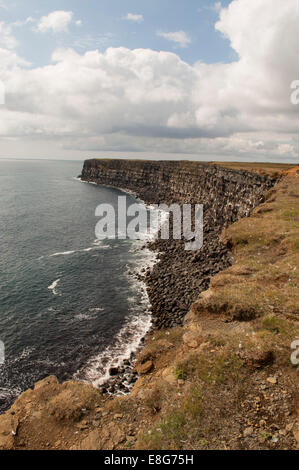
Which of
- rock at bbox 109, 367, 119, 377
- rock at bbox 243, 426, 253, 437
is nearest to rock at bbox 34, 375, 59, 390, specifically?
rock at bbox 109, 367, 119, 377

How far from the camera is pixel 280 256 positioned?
2803 cm

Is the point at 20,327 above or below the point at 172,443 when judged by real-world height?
below

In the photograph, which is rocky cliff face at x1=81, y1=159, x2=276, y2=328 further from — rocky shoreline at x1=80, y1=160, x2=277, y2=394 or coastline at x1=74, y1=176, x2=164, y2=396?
coastline at x1=74, y1=176, x2=164, y2=396

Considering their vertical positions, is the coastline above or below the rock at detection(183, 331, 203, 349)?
below

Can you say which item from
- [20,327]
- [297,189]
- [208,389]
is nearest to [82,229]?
[20,327]

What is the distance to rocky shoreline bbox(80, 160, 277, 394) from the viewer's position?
1471 inches

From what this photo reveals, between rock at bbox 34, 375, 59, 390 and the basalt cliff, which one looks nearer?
the basalt cliff

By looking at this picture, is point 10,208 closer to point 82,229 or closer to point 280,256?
point 82,229

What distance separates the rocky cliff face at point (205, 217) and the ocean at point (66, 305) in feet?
11.4

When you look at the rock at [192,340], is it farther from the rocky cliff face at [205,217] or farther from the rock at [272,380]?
the rocky cliff face at [205,217]

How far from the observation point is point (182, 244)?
65.4 m

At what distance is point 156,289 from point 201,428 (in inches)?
1303

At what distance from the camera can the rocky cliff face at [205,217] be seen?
41.0 meters

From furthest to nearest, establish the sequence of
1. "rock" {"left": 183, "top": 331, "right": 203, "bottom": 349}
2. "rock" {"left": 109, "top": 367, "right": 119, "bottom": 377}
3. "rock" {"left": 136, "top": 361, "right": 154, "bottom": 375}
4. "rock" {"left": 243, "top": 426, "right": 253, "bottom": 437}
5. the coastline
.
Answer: "rock" {"left": 109, "top": 367, "right": 119, "bottom": 377}, the coastline, "rock" {"left": 136, "top": 361, "right": 154, "bottom": 375}, "rock" {"left": 183, "top": 331, "right": 203, "bottom": 349}, "rock" {"left": 243, "top": 426, "right": 253, "bottom": 437}
